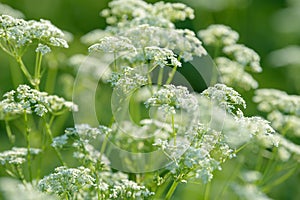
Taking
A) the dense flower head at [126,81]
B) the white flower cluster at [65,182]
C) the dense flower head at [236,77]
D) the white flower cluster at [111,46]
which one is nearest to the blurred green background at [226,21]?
the dense flower head at [236,77]

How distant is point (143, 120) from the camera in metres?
3.40

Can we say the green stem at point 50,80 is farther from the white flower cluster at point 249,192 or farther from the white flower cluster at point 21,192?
the white flower cluster at point 249,192

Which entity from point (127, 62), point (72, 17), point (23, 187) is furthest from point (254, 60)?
point (72, 17)

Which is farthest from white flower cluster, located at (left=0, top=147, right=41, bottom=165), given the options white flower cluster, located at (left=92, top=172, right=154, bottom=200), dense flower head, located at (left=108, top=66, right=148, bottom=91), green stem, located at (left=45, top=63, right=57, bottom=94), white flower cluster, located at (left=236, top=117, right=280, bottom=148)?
green stem, located at (left=45, top=63, right=57, bottom=94)

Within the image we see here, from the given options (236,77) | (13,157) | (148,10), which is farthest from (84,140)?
(236,77)

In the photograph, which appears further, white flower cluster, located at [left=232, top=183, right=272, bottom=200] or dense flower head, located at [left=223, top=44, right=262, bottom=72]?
dense flower head, located at [left=223, top=44, right=262, bottom=72]

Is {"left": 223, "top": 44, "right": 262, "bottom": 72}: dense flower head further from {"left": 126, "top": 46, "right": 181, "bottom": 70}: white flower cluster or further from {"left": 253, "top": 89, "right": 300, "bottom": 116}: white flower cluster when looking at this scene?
{"left": 126, "top": 46, "right": 181, "bottom": 70}: white flower cluster

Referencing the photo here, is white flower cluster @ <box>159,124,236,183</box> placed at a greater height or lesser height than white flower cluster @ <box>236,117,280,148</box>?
lesser

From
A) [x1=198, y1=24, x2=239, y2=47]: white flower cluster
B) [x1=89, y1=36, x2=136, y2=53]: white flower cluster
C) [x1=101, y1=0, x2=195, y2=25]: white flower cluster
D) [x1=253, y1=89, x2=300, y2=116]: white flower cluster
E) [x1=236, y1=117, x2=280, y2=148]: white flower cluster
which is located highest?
[x1=101, y1=0, x2=195, y2=25]: white flower cluster

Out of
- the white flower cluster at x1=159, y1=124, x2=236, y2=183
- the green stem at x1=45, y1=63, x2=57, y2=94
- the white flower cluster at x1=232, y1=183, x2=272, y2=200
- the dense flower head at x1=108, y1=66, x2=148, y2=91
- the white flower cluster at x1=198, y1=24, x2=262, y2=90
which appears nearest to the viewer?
the white flower cluster at x1=159, y1=124, x2=236, y2=183

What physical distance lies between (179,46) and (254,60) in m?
0.74

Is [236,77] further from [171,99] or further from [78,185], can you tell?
[78,185]

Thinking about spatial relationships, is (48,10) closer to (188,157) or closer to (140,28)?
(140,28)

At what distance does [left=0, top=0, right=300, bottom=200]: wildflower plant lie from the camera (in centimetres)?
249
